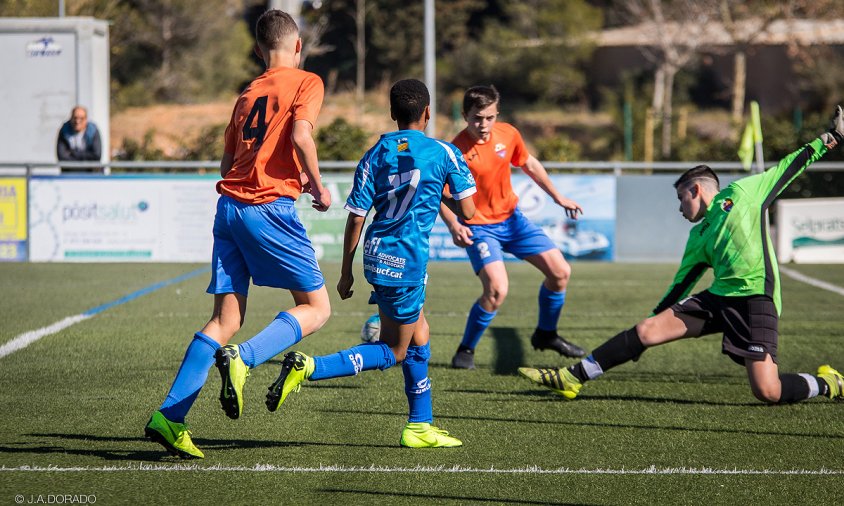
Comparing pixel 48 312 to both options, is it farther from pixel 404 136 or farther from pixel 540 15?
pixel 540 15

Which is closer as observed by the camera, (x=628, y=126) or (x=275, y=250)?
(x=275, y=250)

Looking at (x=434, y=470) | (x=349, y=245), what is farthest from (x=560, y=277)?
(x=434, y=470)

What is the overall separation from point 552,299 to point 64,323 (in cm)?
427

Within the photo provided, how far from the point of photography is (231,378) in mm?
4926

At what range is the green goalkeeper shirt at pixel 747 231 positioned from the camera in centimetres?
589

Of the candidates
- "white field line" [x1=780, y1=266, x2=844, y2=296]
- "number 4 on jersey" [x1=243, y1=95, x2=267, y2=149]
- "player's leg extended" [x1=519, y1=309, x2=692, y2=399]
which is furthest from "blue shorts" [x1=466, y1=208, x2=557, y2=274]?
"white field line" [x1=780, y1=266, x2=844, y2=296]

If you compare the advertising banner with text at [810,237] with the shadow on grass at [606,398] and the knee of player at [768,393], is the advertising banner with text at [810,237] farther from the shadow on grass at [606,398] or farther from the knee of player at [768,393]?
the knee of player at [768,393]

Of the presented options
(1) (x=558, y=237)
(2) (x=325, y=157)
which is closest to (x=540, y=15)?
(2) (x=325, y=157)

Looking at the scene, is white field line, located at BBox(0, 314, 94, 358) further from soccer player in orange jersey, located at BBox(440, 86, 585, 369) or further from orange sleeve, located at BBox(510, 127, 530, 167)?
orange sleeve, located at BBox(510, 127, 530, 167)

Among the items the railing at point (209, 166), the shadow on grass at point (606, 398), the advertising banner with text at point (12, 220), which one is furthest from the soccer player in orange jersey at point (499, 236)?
the advertising banner with text at point (12, 220)

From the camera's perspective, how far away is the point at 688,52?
130ft

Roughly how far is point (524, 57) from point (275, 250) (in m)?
40.2

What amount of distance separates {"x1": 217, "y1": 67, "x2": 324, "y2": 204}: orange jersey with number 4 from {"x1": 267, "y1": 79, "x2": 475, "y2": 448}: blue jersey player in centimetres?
35

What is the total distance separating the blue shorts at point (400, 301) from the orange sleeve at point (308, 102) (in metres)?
0.88
